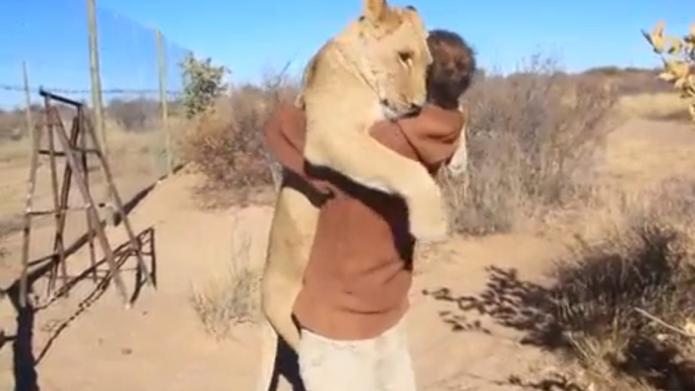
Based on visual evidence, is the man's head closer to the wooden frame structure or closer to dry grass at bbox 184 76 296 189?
the wooden frame structure

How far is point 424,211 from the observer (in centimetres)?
253

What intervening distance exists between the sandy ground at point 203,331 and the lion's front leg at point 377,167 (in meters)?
3.34

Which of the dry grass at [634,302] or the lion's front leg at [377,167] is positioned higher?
the lion's front leg at [377,167]

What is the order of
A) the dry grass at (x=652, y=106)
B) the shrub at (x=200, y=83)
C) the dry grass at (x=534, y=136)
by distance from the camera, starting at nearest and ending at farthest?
the dry grass at (x=534, y=136) < the shrub at (x=200, y=83) < the dry grass at (x=652, y=106)

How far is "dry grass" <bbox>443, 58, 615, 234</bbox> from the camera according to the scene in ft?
36.8

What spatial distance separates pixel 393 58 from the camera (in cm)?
253

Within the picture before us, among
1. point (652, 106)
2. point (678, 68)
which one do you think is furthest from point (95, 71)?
point (652, 106)

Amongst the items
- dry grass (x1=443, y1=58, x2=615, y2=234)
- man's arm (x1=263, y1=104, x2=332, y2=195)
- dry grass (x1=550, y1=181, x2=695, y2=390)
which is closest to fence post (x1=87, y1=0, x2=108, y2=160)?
dry grass (x1=443, y1=58, x2=615, y2=234)

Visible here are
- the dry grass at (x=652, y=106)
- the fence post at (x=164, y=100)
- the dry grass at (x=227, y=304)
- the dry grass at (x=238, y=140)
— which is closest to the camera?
the dry grass at (x=227, y=304)

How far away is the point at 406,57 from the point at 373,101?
13cm

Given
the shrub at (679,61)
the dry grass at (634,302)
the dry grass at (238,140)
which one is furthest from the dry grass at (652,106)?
the shrub at (679,61)

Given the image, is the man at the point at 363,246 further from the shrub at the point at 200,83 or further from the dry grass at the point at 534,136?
the shrub at the point at 200,83

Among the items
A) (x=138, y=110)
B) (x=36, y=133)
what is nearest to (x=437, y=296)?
(x=36, y=133)

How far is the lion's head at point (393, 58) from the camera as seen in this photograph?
8.31ft
